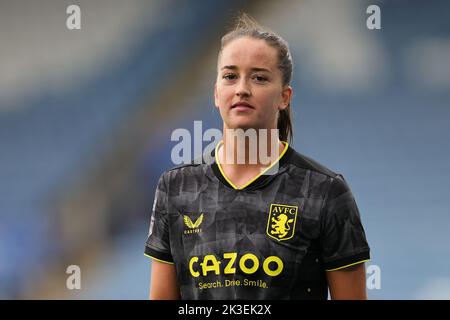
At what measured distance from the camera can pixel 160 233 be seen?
8.75 ft

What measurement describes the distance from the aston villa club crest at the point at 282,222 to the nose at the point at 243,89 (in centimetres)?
51

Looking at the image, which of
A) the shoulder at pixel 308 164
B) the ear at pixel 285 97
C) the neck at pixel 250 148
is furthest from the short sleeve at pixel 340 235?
the ear at pixel 285 97

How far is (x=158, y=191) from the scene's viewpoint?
2742 mm

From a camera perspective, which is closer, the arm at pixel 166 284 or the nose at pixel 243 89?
the nose at pixel 243 89

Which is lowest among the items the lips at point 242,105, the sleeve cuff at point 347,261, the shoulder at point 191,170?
the sleeve cuff at point 347,261

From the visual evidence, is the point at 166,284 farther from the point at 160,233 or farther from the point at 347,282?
the point at 347,282

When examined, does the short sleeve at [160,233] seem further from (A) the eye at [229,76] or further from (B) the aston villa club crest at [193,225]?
(A) the eye at [229,76]

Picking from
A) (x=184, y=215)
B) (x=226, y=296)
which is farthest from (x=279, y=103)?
(x=226, y=296)

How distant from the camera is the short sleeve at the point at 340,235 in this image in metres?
2.42

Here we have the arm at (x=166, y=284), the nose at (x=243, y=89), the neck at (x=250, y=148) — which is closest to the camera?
the nose at (x=243, y=89)

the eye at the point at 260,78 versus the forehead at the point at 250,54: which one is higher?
the forehead at the point at 250,54

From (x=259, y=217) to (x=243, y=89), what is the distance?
548mm

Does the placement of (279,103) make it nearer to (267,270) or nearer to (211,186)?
(211,186)

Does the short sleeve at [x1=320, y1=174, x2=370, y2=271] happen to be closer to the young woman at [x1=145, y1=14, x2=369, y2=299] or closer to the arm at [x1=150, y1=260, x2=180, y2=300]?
the young woman at [x1=145, y1=14, x2=369, y2=299]
